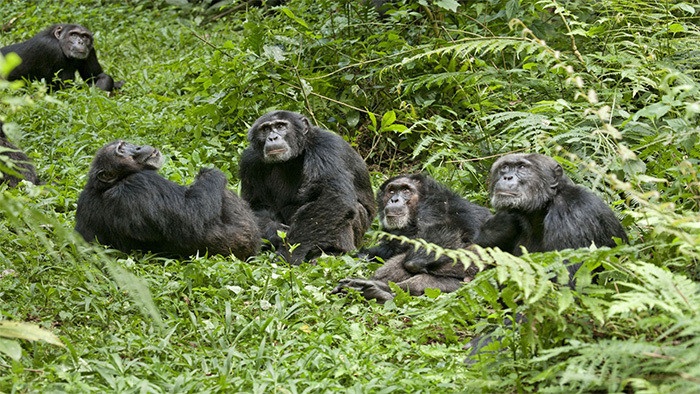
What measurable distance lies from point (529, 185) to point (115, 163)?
3.60 metres

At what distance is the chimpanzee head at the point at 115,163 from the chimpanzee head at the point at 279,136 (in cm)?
129

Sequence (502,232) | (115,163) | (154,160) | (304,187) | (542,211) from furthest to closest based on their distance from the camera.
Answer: (304,187) < (154,160) < (115,163) < (502,232) < (542,211)

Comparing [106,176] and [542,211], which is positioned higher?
[106,176]

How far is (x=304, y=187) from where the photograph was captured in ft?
25.0

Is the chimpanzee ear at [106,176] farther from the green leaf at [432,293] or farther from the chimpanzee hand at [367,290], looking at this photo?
the green leaf at [432,293]

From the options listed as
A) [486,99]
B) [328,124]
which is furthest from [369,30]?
[486,99]

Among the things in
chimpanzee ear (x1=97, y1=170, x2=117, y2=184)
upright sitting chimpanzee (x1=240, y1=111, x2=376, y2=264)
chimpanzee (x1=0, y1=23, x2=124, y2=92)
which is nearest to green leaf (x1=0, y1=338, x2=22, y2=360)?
chimpanzee ear (x1=97, y1=170, x2=117, y2=184)

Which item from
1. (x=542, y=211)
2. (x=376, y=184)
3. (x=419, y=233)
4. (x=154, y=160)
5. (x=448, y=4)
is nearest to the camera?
(x=542, y=211)

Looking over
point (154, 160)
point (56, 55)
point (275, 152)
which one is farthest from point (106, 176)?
point (56, 55)

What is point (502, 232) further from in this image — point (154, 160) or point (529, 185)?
point (154, 160)

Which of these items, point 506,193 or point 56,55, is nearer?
point 506,193

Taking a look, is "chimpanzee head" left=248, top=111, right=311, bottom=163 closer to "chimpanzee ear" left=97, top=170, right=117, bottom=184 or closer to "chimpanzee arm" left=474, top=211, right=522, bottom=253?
"chimpanzee ear" left=97, top=170, right=117, bottom=184

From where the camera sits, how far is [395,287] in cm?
558

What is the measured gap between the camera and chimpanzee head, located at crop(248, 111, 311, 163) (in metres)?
7.53
